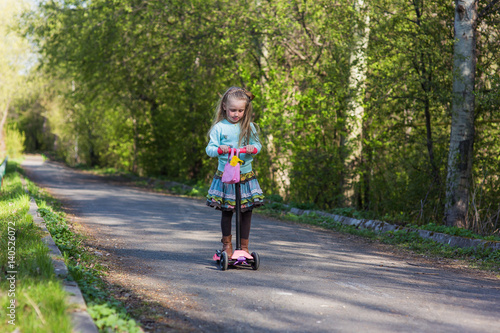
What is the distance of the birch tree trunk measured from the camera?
1144 cm

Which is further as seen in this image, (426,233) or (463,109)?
(463,109)

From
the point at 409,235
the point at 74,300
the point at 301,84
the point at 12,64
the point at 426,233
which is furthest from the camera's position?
the point at 12,64

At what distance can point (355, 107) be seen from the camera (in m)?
11.7

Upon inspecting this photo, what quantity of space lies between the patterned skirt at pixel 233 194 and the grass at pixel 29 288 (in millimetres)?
1903

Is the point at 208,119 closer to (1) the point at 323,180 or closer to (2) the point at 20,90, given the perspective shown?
(1) the point at 323,180

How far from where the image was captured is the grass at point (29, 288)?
3266 millimetres

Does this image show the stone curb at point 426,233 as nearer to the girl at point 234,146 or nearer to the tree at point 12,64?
the girl at point 234,146

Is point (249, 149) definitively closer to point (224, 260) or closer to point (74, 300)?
point (224, 260)

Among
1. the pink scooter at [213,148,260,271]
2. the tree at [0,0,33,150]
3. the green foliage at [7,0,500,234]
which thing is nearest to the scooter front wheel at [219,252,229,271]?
the pink scooter at [213,148,260,271]

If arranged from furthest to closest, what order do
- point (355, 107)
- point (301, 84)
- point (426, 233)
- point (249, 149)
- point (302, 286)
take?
point (301, 84)
point (355, 107)
point (426, 233)
point (249, 149)
point (302, 286)

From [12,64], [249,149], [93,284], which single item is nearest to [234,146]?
[249,149]

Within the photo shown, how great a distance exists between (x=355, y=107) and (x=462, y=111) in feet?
8.42

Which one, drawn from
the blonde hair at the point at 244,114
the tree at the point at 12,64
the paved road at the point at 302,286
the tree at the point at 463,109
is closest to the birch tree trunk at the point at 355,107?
the tree at the point at 463,109

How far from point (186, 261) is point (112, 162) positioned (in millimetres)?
32090
